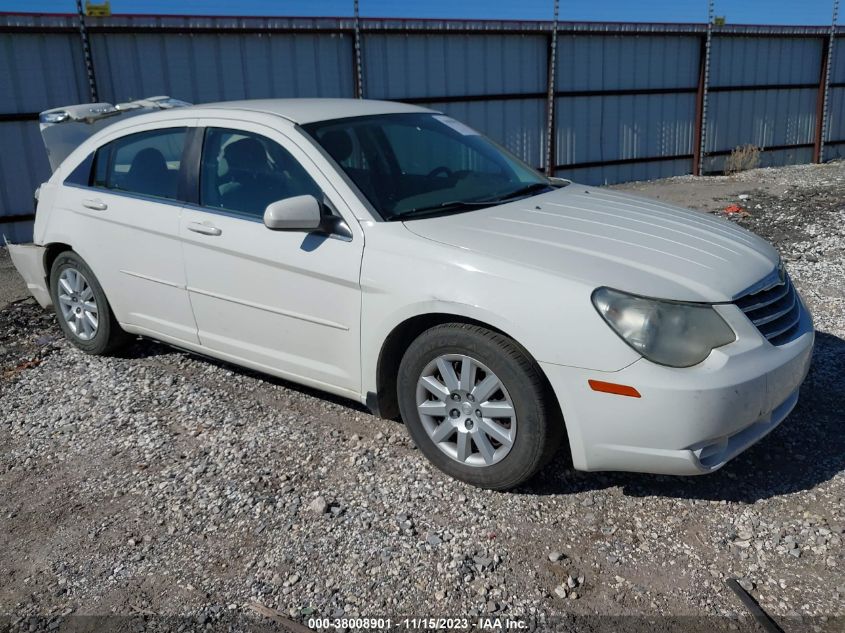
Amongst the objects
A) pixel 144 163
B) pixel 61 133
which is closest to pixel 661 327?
pixel 144 163

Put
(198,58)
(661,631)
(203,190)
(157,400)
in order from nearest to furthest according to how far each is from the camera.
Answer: (661,631)
(203,190)
(157,400)
(198,58)

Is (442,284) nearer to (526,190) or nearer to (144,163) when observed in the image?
(526,190)

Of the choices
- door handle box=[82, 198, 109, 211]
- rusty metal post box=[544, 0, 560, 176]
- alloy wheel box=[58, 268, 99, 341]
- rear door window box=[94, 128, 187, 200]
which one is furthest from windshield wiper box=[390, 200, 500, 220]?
rusty metal post box=[544, 0, 560, 176]

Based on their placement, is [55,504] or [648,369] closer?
[648,369]

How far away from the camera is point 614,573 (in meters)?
3.09

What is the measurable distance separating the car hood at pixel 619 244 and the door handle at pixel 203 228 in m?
1.16

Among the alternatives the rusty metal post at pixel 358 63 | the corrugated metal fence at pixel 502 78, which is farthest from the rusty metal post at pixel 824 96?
the rusty metal post at pixel 358 63

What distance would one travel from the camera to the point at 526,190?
4.51m

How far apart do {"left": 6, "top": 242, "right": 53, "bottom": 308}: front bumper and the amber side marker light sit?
4.11m

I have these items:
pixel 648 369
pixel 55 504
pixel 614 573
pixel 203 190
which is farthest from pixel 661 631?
pixel 203 190

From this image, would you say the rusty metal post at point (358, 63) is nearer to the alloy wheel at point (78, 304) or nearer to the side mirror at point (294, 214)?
the alloy wheel at point (78, 304)

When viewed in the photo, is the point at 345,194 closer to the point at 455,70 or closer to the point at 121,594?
the point at 121,594

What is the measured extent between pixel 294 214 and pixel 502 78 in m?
10.6

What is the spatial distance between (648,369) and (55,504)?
277 centimetres
